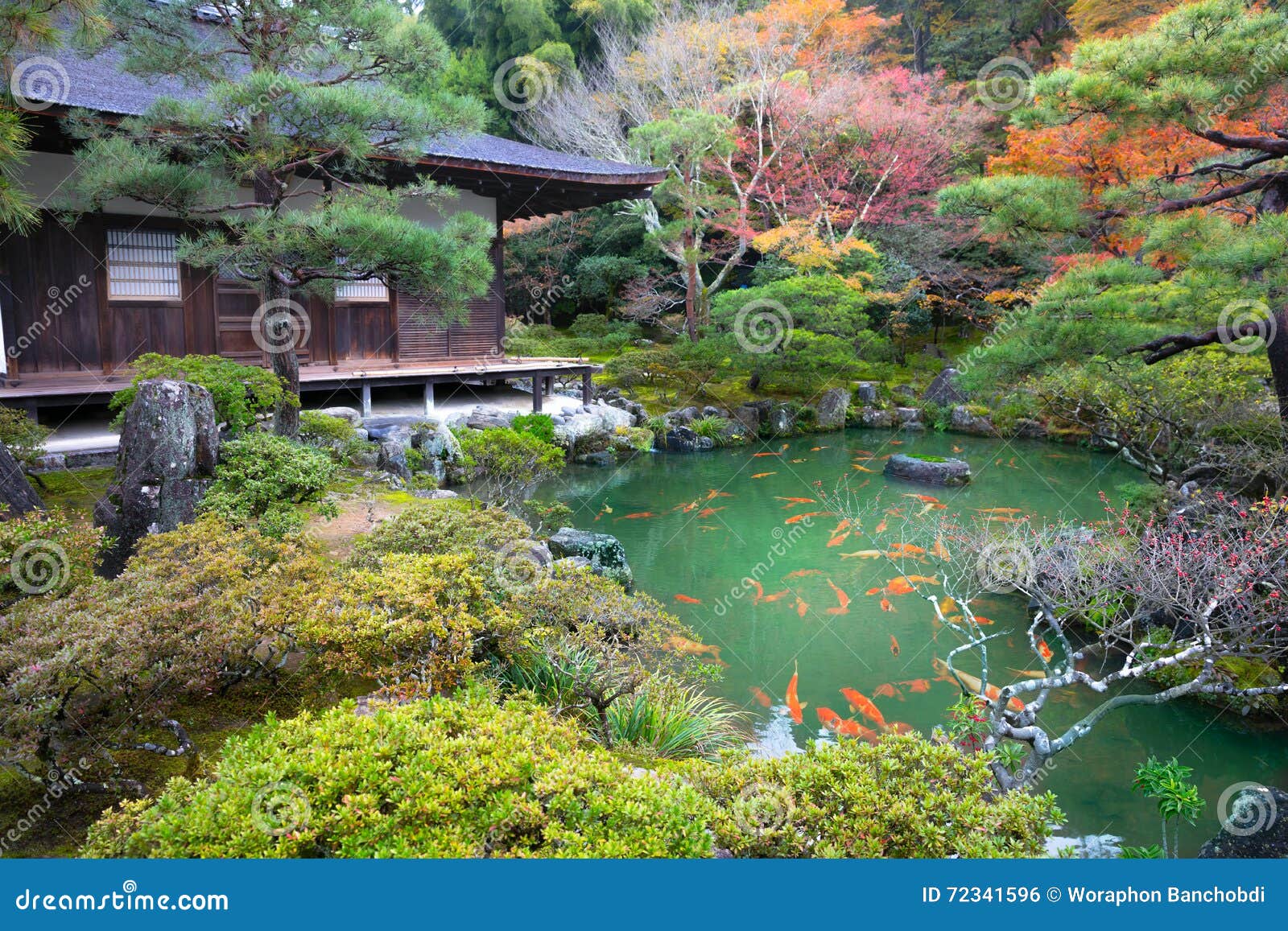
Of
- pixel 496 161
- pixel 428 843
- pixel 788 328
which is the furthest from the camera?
pixel 788 328

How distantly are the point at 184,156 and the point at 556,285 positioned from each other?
15446 mm

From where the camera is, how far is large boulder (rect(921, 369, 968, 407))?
19.2m

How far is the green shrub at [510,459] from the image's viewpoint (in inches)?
377

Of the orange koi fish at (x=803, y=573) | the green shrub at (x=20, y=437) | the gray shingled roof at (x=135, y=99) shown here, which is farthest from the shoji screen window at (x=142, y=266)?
the orange koi fish at (x=803, y=573)

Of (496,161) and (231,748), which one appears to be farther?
(496,161)

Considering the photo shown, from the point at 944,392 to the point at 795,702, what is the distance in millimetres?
14973

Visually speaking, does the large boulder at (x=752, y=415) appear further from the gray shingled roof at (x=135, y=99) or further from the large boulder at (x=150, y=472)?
the large boulder at (x=150, y=472)

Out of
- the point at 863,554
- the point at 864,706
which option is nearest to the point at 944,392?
the point at 863,554

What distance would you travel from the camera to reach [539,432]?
1223 cm

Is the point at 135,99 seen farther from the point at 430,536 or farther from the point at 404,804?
the point at 404,804

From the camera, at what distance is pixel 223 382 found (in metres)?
7.23

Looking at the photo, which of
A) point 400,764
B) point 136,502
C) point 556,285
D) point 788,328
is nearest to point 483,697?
point 400,764

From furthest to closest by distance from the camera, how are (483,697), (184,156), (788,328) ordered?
1. (788,328)
2. (184,156)
3. (483,697)

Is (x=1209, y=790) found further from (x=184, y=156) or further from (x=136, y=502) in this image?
(x=184, y=156)
